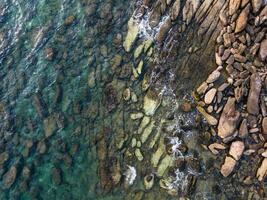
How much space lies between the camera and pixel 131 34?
51.0 ft

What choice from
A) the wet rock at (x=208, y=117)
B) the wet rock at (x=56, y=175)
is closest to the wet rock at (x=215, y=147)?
the wet rock at (x=208, y=117)

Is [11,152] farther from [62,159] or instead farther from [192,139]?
[192,139]

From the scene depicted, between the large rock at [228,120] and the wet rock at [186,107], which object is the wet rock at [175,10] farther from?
the large rock at [228,120]

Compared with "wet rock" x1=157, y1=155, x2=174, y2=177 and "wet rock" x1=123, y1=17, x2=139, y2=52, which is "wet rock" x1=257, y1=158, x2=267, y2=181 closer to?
"wet rock" x1=157, y1=155, x2=174, y2=177

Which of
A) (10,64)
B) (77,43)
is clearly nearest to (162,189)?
(77,43)

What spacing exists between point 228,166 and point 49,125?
23.8ft

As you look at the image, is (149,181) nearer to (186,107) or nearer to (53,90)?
(186,107)

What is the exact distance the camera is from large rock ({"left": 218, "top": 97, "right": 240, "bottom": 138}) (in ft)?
42.7

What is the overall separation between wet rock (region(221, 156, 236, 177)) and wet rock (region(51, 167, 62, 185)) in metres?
6.30

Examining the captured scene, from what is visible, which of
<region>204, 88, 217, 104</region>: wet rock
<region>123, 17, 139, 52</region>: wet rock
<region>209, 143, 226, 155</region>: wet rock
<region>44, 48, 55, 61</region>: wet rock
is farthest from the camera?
<region>44, 48, 55, 61</region>: wet rock

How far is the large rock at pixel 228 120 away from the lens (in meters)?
13.0

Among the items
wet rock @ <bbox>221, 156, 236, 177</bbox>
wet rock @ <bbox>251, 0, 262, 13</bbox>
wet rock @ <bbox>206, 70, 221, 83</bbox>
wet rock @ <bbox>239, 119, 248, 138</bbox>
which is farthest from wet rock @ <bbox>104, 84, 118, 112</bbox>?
wet rock @ <bbox>251, 0, 262, 13</bbox>

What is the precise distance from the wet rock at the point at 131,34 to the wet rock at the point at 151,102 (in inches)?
88.0

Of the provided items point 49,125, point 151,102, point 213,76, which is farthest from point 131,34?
point 49,125
